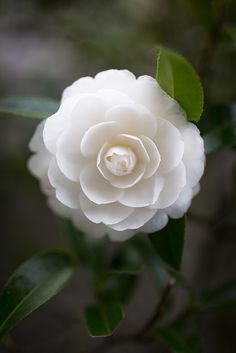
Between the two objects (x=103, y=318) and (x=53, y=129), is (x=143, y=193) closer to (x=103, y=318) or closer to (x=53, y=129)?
(x=53, y=129)

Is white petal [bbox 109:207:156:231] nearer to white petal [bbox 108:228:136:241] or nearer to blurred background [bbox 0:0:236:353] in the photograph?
white petal [bbox 108:228:136:241]

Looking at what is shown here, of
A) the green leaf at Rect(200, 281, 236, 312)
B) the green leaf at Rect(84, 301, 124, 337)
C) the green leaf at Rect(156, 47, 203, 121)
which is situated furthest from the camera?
the green leaf at Rect(200, 281, 236, 312)

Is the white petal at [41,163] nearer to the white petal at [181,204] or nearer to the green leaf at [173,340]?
the white petal at [181,204]

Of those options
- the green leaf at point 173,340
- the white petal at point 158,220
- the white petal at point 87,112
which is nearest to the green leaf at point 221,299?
the green leaf at point 173,340

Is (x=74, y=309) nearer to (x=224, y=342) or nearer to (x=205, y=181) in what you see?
(x=224, y=342)

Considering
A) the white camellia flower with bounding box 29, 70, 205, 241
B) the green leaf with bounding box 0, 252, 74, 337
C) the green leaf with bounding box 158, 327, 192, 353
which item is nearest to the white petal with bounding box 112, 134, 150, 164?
the white camellia flower with bounding box 29, 70, 205, 241

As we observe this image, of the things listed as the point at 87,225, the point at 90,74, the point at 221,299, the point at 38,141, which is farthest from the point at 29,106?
the point at 90,74

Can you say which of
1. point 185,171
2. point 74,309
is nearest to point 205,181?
point 74,309
